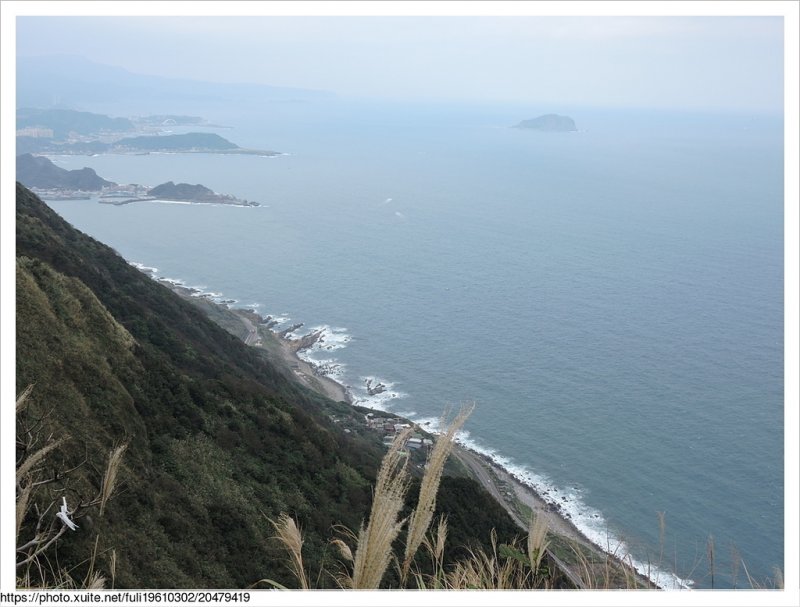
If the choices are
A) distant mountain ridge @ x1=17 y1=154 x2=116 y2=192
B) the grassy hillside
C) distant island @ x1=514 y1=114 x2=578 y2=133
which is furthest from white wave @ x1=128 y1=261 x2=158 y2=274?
distant island @ x1=514 y1=114 x2=578 y2=133

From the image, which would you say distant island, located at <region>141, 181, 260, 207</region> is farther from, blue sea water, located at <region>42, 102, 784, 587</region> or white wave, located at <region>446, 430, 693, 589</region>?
white wave, located at <region>446, 430, 693, 589</region>

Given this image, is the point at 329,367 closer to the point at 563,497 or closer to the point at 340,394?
the point at 340,394

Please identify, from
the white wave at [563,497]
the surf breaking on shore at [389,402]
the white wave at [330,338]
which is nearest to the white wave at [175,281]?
the surf breaking on shore at [389,402]

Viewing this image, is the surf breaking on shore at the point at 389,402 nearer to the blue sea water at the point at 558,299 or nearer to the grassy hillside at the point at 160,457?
the blue sea water at the point at 558,299

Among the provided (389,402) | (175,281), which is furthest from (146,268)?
(389,402)

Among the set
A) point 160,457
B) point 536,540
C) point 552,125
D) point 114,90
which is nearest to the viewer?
point 536,540

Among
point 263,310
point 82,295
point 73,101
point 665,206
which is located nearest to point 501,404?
point 263,310
